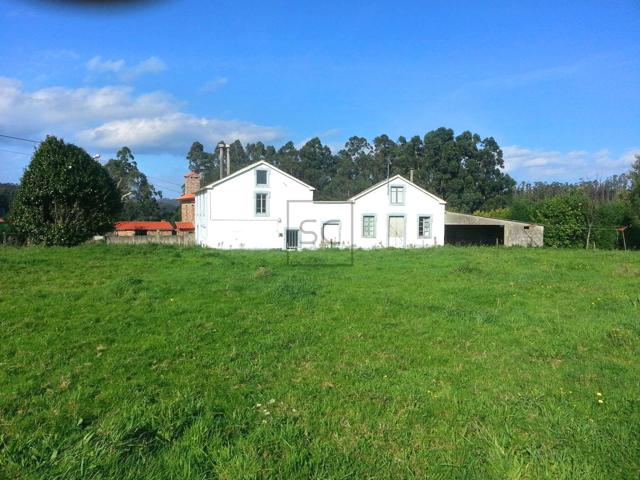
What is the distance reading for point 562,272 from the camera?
14.0 meters

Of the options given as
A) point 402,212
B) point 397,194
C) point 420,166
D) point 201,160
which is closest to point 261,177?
point 397,194

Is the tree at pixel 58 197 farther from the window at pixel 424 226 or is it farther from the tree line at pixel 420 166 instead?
the tree line at pixel 420 166

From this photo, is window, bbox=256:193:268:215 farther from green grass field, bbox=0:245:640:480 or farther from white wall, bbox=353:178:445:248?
green grass field, bbox=0:245:640:480

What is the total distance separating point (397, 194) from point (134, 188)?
46.8 m

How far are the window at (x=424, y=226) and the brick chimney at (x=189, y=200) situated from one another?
26.4 metres

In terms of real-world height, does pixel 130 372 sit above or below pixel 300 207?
below

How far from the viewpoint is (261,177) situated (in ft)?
104

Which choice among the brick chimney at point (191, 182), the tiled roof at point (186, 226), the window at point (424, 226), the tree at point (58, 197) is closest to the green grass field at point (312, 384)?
the tree at point (58, 197)

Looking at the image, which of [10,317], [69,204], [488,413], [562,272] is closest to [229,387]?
[488,413]

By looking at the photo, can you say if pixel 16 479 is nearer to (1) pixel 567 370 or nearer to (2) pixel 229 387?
(2) pixel 229 387

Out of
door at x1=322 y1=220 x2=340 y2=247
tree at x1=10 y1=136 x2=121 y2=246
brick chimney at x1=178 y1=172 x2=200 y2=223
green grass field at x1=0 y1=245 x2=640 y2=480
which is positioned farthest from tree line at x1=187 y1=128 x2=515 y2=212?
green grass field at x1=0 y1=245 x2=640 y2=480

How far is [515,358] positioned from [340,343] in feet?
7.15

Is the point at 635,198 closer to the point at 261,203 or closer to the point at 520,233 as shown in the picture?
the point at 520,233

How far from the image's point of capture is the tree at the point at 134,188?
62.6 m
